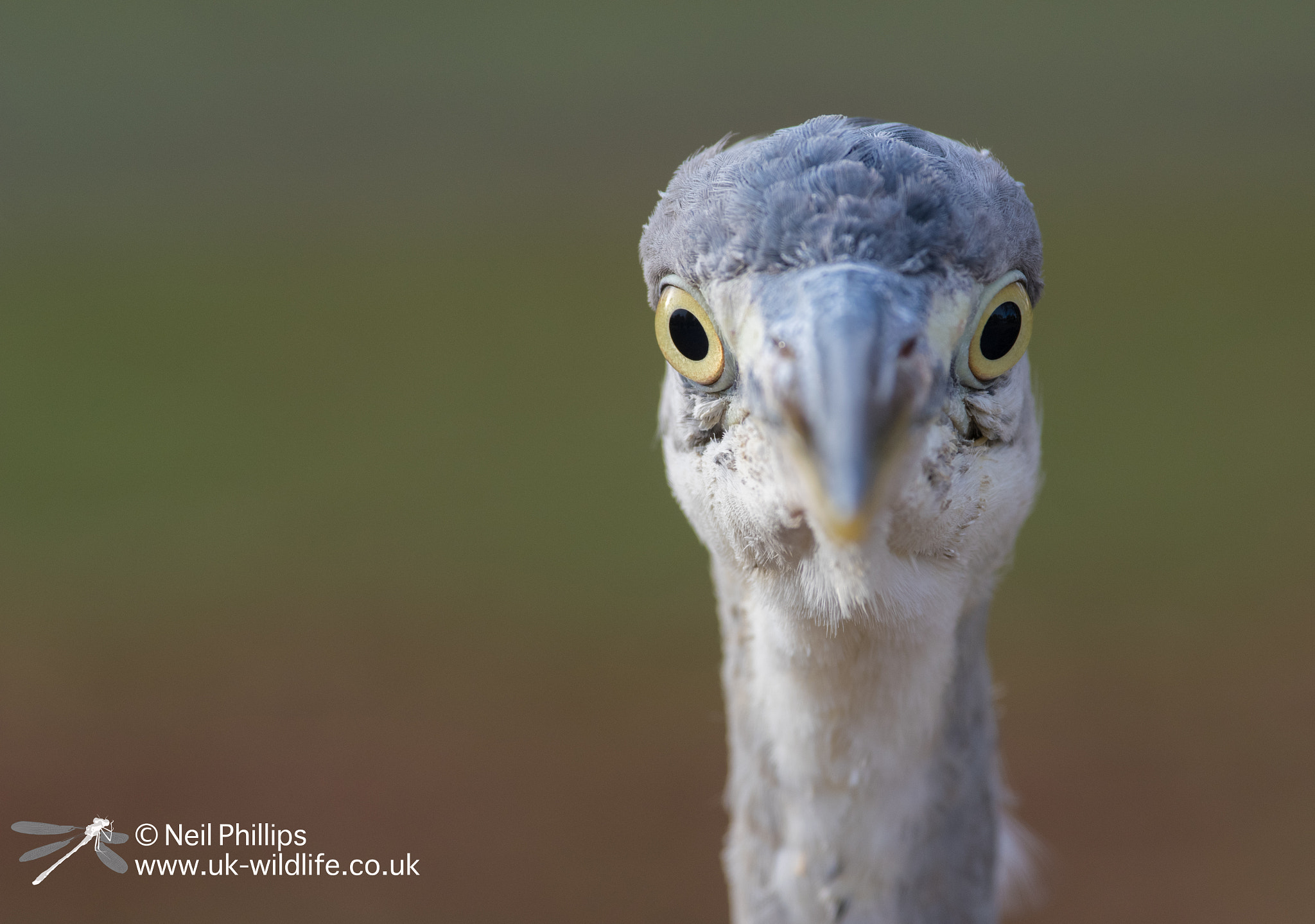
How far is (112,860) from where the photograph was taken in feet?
16.1

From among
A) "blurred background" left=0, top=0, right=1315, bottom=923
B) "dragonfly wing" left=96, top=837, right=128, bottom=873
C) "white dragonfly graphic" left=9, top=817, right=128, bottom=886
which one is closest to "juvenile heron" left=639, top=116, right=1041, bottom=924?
"blurred background" left=0, top=0, right=1315, bottom=923

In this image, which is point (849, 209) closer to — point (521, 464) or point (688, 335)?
point (688, 335)

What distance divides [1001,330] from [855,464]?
0.45 meters

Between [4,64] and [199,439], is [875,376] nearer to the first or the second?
[199,439]

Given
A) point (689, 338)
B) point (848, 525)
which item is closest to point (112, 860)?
point (689, 338)

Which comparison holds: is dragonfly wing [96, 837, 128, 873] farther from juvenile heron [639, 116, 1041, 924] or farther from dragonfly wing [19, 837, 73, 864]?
juvenile heron [639, 116, 1041, 924]

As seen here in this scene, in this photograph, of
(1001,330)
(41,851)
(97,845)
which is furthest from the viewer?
(41,851)

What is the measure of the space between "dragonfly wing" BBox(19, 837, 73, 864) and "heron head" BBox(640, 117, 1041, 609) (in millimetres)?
5280

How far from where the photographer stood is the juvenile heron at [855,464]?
126 centimetres

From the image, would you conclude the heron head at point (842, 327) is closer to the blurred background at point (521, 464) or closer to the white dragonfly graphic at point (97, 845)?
the blurred background at point (521, 464)

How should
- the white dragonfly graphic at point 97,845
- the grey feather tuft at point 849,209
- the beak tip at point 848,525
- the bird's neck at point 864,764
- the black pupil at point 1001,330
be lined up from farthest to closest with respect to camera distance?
the white dragonfly graphic at point 97,845
the bird's neck at point 864,764
the black pupil at point 1001,330
the grey feather tuft at point 849,209
the beak tip at point 848,525

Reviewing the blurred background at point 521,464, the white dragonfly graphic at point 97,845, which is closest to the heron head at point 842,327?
the blurred background at point 521,464

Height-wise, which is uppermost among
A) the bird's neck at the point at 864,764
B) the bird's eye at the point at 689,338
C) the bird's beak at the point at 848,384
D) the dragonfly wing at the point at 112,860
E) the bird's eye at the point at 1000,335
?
the dragonfly wing at the point at 112,860

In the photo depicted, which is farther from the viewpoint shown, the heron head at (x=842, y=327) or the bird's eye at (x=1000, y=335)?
the bird's eye at (x=1000, y=335)
